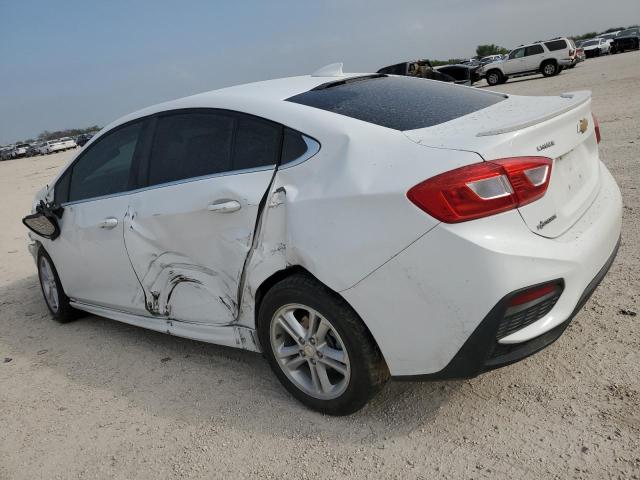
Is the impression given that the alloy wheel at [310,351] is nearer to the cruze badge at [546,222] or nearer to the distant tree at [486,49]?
the cruze badge at [546,222]

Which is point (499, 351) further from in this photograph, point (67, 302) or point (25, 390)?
point (67, 302)

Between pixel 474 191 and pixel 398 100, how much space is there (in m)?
0.97

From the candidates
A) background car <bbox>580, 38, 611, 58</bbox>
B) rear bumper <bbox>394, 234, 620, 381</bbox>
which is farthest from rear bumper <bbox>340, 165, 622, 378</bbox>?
background car <bbox>580, 38, 611, 58</bbox>

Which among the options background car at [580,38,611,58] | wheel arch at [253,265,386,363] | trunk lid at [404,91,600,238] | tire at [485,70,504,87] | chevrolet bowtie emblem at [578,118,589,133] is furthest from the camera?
background car at [580,38,611,58]

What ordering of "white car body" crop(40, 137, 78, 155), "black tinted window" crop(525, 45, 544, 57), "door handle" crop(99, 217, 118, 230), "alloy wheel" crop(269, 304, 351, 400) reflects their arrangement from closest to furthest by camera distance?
1. "alloy wheel" crop(269, 304, 351, 400)
2. "door handle" crop(99, 217, 118, 230)
3. "black tinted window" crop(525, 45, 544, 57)
4. "white car body" crop(40, 137, 78, 155)

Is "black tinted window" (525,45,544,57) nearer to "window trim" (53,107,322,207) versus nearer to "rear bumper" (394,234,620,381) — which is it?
"window trim" (53,107,322,207)

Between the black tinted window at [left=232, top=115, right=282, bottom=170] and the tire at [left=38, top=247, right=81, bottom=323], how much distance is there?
8.17 feet

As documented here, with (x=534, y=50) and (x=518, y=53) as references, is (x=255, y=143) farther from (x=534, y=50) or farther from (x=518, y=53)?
(x=518, y=53)

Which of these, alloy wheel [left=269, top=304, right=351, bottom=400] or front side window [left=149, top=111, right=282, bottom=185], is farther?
front side window [left=149, top=111, right=282, bottom=185]

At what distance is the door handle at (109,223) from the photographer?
371 cm

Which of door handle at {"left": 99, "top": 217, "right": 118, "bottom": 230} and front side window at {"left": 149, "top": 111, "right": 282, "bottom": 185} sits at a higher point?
front side window at {"left": 149, "top": 111, "right": 282, "bottom": 185}

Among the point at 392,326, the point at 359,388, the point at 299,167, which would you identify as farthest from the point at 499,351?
the point at 299,167

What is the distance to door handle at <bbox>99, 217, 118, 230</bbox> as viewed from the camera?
371 cm

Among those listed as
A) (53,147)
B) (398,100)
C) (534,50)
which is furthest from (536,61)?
(53,147)
